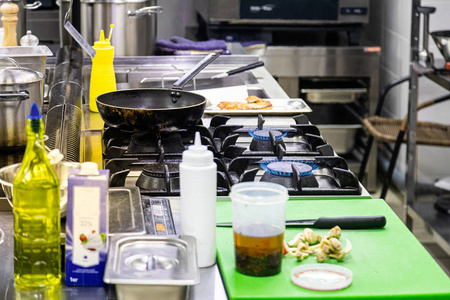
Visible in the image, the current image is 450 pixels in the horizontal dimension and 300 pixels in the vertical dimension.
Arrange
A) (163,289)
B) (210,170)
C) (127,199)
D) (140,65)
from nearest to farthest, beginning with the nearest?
(163,289) → (210,170) → (127,199) → (140,65)

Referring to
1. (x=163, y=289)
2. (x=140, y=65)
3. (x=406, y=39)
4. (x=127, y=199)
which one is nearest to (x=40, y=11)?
(x=140, y=65)

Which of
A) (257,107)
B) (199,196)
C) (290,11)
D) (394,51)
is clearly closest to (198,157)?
(199,196)

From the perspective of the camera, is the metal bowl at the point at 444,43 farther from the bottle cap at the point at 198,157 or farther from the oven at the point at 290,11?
the bottle cap at the point at 198,157

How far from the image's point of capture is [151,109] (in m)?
1.69

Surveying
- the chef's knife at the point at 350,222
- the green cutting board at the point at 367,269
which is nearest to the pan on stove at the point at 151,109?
the green cutting board at the point at 367,269

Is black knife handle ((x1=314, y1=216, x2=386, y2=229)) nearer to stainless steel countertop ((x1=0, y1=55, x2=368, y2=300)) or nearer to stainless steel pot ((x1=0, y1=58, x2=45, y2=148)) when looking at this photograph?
stainless steel countertop ((x1=0, y1=55, x2=368, y2=300))

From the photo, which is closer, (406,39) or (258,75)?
(258,75)

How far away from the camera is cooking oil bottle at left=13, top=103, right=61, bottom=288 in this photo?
3.47 feet

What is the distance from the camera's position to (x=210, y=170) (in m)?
1.12

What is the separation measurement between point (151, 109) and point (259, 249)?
2.20 ft

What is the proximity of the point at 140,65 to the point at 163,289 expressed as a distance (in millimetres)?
1967

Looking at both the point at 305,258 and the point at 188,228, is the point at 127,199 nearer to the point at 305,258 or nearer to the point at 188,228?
the point at 188,228

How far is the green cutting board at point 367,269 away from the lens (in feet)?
3.54

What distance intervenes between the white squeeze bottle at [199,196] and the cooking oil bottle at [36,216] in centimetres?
20
